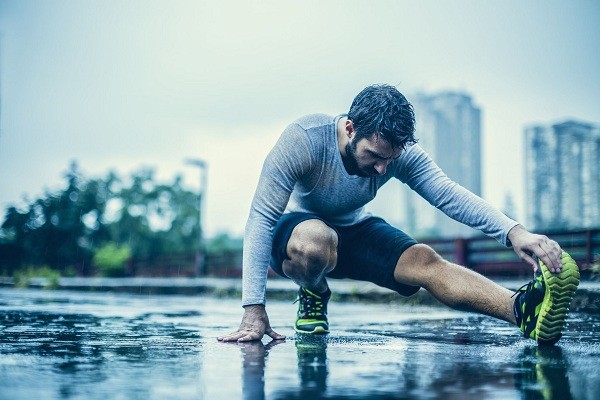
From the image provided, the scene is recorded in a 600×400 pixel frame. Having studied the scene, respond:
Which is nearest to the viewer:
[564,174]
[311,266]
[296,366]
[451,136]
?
[296,366]

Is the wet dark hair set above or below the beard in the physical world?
above

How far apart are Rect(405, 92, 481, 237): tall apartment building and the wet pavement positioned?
264 feet

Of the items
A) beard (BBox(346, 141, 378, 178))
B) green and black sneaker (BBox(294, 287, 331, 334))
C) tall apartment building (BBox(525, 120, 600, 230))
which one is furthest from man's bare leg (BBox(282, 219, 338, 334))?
tall apartment building (BBox(525, 120, 600, 230))

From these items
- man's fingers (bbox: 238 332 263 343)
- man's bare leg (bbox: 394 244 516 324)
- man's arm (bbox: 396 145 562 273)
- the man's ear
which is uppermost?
the man's ear

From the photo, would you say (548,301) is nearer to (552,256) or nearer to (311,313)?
(552,256)

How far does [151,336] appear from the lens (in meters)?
3.56

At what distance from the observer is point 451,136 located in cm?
8325

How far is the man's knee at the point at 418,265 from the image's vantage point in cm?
360

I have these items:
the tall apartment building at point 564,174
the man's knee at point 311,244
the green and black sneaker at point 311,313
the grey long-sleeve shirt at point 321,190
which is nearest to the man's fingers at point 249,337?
the grey long-sleeve shirt at point 321,190

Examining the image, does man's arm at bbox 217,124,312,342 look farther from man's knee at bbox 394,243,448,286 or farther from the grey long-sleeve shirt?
man's knee at bbox 394,243,448,286

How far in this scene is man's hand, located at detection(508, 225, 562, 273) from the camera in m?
2.96

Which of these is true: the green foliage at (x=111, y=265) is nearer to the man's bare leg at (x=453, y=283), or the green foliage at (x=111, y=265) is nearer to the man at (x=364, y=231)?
the man at (x=364, y=231)

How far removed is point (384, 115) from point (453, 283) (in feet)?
2.89

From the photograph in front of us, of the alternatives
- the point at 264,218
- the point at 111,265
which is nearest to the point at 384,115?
the point at 264,218
